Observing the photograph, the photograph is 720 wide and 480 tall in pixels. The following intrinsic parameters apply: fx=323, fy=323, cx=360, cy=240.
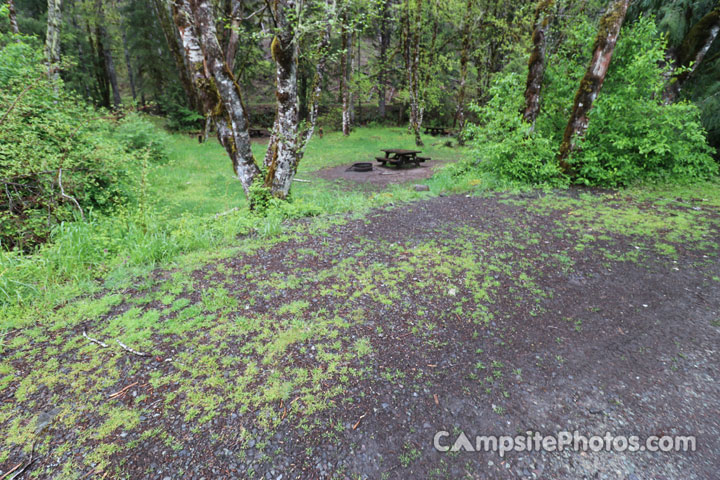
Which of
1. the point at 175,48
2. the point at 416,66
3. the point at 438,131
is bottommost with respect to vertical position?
the point at 438,131

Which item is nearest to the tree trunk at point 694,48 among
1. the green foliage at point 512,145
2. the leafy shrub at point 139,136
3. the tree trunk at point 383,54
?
the green foliage at point 512,145

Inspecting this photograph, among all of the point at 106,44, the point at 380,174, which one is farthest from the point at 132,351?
the point at 106,44

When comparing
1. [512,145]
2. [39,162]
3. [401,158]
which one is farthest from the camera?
[401,158]

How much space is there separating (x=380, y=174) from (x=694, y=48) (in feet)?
29.1

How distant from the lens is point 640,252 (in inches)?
165

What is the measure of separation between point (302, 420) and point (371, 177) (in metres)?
9.89

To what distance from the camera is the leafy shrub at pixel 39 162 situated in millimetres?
4207

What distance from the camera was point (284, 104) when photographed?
18.8 feet

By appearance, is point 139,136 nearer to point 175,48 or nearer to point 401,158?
point 401,158

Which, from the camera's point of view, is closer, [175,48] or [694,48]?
[694,48]

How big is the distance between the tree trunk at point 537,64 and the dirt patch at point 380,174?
12.5ft

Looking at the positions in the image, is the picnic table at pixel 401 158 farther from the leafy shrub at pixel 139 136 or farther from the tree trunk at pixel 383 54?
the tree trunk at pixel 383 54

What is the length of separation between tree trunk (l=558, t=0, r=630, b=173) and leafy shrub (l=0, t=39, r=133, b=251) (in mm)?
8882

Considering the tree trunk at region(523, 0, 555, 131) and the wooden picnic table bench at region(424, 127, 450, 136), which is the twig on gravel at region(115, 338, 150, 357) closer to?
the tree trunk at region(523, 0, 555, 131)
